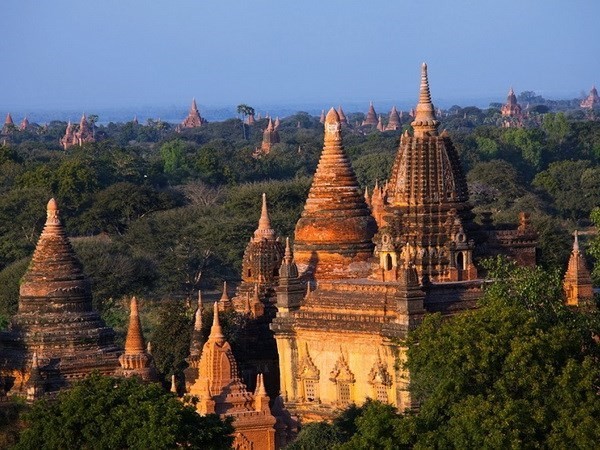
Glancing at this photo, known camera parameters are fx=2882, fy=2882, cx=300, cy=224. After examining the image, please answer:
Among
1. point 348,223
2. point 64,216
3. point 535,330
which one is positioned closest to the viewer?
point 535,330

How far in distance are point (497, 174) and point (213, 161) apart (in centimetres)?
1911

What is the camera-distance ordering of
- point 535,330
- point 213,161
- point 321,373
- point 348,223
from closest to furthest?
1. point 535,330
2. point 321,373
3. point 348,223
4. point 213,161

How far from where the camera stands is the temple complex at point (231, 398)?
39312 millimetres

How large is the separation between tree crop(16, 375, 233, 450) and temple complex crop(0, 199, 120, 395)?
6301 millimetres

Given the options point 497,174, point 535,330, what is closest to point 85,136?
point 497,174

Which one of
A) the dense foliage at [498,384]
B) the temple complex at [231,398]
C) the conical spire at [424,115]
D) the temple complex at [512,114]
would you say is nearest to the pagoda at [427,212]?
the conical spire at [424,115]

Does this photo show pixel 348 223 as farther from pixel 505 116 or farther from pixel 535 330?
pixel 505 116

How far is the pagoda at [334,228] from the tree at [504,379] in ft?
23.3

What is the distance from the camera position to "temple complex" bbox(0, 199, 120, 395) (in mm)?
42000

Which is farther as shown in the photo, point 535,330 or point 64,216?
point 64,216

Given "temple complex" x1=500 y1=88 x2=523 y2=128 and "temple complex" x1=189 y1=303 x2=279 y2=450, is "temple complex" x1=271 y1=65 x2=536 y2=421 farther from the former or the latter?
"temple complex" x1=500 y1=88 x2=523 y2=128

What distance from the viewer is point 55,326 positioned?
42.8m

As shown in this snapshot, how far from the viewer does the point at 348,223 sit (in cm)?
4684

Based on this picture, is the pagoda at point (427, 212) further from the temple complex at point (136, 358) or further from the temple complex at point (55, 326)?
the temple complex at point (55, 326)
